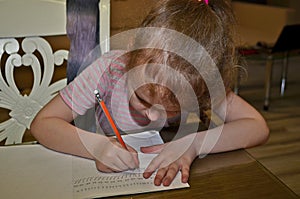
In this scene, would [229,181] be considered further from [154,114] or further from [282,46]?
[282,46]

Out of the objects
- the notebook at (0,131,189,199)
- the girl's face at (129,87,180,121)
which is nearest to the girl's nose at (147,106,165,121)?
the girl's face at (129,87,180,121)

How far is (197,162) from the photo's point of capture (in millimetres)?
790

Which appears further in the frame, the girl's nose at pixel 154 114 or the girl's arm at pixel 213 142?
the girl's nose at pixel 154 114

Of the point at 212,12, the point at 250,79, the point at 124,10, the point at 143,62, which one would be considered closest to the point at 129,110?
the point at 143,62

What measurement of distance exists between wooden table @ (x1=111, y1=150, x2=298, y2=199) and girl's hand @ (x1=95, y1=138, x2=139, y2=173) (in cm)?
9

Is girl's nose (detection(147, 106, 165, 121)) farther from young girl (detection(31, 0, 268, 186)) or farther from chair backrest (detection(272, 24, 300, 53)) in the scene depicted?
chair backrest (detection(272, 24, 300, 53))

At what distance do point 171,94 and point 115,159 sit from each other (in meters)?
0.16

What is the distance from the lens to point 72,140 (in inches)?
32.4

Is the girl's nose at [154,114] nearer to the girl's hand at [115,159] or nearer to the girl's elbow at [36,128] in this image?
the girl's hand at [115,159]

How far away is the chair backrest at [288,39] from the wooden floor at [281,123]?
34cm

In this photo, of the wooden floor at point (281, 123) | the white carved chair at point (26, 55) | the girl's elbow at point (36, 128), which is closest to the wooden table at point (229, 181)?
the girl's elbow at point (36, 128)

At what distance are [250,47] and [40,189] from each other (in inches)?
92.8

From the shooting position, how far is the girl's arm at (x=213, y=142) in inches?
29.6

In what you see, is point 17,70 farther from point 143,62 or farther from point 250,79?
point 250,79
